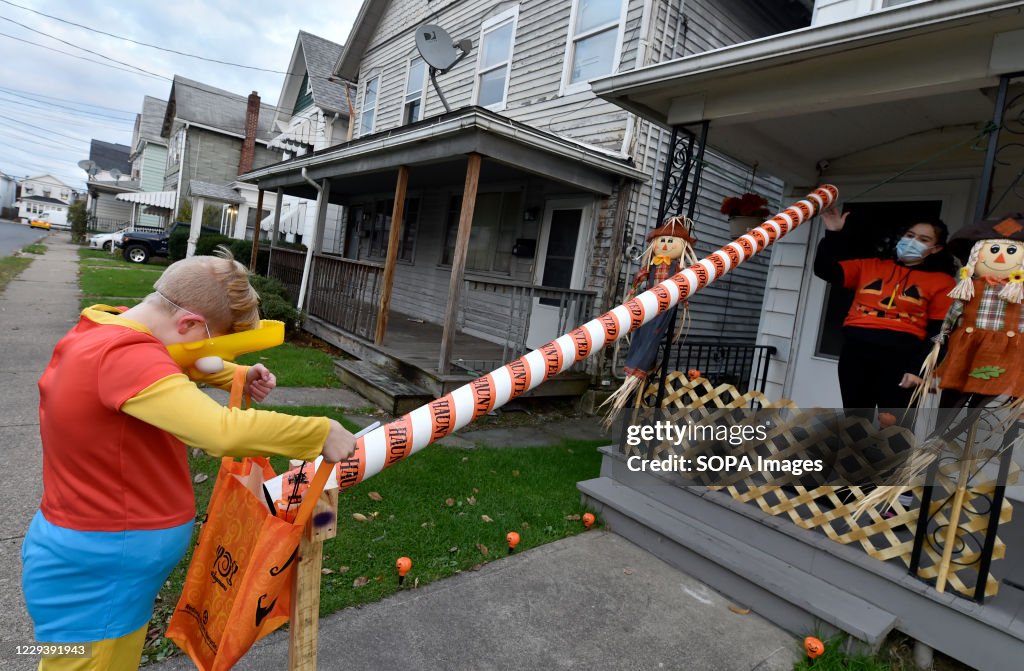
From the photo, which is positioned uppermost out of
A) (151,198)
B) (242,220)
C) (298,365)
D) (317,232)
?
(151,198)

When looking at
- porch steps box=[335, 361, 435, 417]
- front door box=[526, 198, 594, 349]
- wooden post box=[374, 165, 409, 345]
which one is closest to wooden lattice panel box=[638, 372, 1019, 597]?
porch steps box=[335, 361, 435, 417]

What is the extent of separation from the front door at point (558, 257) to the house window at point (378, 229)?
13.2ft

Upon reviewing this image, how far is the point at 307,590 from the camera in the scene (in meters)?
1.62

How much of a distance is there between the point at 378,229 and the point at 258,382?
37.5ft

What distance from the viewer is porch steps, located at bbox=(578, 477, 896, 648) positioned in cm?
277

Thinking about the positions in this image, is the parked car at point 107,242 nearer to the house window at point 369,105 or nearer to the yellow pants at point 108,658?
the house window at point 369,105

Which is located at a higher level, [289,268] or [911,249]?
[911,249]

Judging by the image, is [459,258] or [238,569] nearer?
[238,569]

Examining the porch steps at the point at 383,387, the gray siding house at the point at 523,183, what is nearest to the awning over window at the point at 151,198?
the gray siding house at the point at 523,183

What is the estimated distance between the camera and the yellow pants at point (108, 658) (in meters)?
1.46

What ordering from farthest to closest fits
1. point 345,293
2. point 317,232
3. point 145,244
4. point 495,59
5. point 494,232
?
point 145,244 → point 317,232 → point 495,59 → point 494,232 → point 345,293

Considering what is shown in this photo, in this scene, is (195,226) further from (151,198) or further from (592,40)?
(592,40)

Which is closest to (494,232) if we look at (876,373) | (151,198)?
(876,373)

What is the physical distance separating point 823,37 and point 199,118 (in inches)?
1171
